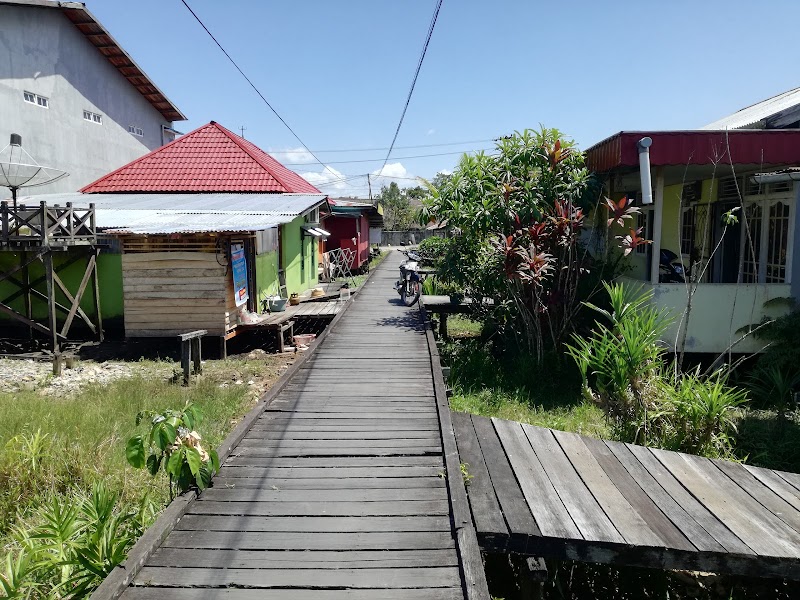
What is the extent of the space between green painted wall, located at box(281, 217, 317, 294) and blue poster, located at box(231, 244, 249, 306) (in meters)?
3.45

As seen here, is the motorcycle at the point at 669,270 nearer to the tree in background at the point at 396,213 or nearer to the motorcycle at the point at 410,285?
the motorcycle at the point at 410,285

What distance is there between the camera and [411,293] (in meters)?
14.4

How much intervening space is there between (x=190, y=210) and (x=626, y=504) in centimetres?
1094

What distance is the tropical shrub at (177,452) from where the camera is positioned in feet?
13.5

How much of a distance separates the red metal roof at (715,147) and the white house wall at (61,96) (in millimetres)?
14751

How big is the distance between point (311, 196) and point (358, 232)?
32.8ft

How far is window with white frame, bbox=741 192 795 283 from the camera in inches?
358

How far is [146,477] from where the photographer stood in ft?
18.1

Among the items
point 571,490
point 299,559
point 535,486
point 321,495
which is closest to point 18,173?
point 321,495

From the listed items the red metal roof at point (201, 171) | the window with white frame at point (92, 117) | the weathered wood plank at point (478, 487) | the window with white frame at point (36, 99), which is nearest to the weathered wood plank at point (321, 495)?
the weathered wood plank at point (478, 487)

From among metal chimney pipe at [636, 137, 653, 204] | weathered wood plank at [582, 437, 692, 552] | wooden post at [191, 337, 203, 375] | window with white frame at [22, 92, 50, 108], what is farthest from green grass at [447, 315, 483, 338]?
window with white frame at [22, 92, 50, 108]

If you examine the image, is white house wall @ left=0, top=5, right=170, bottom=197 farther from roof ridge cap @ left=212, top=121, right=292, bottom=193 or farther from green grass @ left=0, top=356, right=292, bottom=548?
green grass @ left=0, top=356, right=292, bottom=548

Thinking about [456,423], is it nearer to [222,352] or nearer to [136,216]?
[222,352]

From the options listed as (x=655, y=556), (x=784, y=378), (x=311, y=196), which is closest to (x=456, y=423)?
(x=655, y=556)
